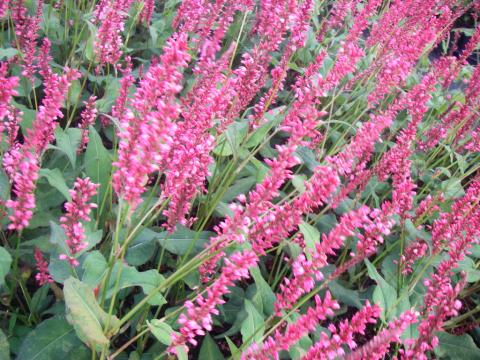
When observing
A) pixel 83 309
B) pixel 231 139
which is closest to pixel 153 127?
pixel 83 309

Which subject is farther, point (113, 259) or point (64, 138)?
point (64, 138)

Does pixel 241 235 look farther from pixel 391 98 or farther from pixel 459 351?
pixel 391 98

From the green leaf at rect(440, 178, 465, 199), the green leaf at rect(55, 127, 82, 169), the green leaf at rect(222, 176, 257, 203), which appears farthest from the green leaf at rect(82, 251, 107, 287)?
the green leaf at rect(440, 178, 465, 199)

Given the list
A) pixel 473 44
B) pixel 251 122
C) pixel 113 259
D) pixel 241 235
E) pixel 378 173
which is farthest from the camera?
pixel 473 44

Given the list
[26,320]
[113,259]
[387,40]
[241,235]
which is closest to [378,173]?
[387,40]

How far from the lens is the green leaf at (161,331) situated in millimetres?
1560

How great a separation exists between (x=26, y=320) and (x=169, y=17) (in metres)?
2.96

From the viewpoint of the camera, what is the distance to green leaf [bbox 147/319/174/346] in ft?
5.12

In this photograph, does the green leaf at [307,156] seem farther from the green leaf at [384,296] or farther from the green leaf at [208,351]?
the green leaf at [208,351]

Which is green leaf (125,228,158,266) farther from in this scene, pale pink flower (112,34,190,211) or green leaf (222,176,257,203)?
pale pink flower (112,34,190,211)

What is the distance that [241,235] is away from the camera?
4.88ft

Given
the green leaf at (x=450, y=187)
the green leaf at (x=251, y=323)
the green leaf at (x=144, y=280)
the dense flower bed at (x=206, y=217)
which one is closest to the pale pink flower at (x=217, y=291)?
the dense flower bed at (x=206, y=217)

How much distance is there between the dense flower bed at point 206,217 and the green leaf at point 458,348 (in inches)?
0.4

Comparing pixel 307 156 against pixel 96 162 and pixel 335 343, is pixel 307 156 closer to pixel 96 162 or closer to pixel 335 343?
pixel 96 162
